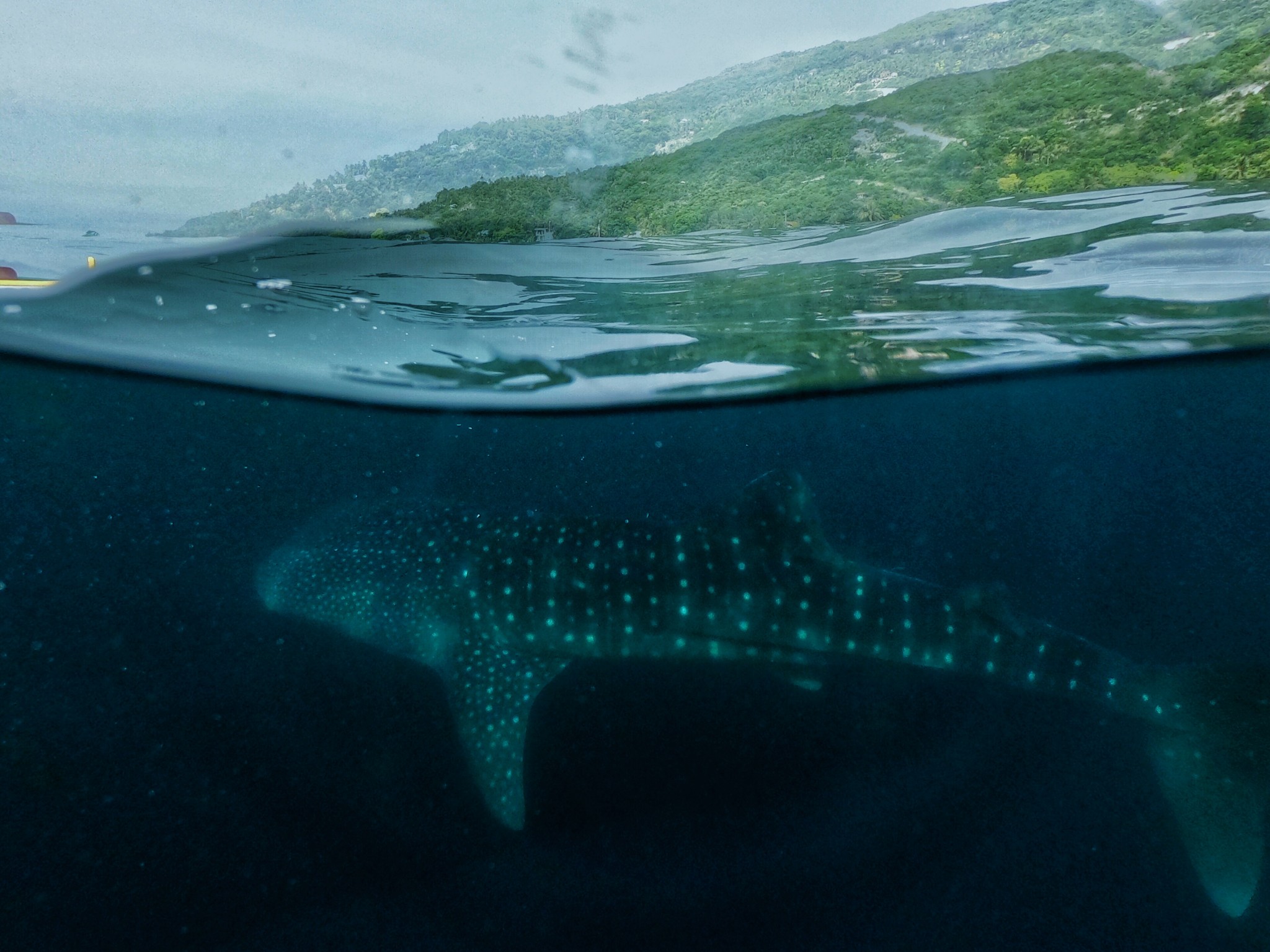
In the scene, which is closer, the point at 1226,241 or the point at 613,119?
→ the point at 613,119

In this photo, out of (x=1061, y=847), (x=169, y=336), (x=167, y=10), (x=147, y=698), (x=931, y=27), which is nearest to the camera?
(x=167, y=10)

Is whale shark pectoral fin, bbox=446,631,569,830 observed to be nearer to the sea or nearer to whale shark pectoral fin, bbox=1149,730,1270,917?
the sea

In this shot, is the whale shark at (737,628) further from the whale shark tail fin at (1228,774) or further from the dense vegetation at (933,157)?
the dense vegetation at (933,157)

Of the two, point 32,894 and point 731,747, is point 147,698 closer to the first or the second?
point 32,894

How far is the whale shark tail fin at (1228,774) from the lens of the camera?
4.13 meters

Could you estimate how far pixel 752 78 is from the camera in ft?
A: 18.8

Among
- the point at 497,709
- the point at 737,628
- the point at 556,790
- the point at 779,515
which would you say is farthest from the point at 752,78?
the point at 556,790

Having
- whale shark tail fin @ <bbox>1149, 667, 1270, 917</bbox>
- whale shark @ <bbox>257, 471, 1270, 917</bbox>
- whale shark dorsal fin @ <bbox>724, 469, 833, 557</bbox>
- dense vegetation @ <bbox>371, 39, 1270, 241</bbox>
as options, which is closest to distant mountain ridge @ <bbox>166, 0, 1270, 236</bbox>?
dense vegetation @ <bbox>371, 39, 1270, 241</bbox>

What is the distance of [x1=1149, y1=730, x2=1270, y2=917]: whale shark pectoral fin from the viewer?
162 inches

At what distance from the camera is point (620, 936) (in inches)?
177

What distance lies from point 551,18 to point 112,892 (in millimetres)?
6697

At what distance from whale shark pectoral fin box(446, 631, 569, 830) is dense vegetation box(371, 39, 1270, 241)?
371cm

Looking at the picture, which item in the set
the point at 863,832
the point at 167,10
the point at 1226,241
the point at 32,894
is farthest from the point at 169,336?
the point at 1226,241

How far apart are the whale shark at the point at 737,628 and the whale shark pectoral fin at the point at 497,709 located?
0.01 meters
